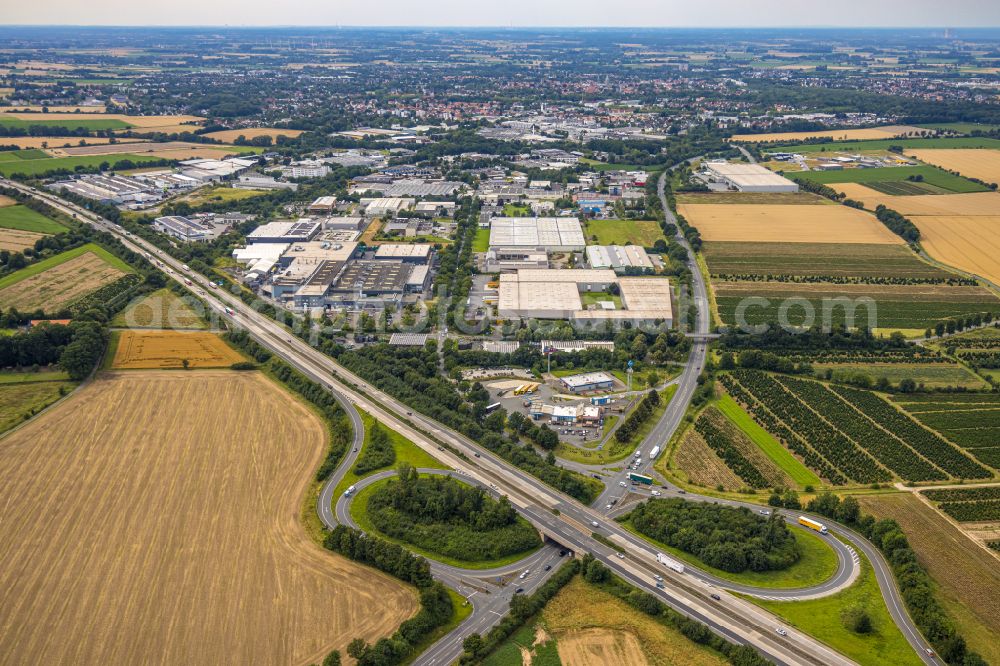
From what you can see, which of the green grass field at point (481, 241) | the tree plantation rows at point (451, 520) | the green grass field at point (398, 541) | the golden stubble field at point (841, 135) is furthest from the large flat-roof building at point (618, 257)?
the golden stubble field at point (841, 135)

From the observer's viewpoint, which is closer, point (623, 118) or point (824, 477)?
point (824, 477)

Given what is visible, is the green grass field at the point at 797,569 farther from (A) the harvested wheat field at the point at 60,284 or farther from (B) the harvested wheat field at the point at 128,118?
(B) the harvested wheat field at the point at 128,118

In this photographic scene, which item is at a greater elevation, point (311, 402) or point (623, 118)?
point (623, 118)

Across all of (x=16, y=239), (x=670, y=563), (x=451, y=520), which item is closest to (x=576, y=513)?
(x=670, y=563)

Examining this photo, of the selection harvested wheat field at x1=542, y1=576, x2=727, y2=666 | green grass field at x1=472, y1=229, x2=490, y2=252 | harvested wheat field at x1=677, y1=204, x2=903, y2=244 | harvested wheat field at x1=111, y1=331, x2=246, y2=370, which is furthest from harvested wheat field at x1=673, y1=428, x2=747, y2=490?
harvested wheat field at x1=677, y1=204, x2=903, y2=244

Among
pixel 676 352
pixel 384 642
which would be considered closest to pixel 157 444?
pixel 384 642

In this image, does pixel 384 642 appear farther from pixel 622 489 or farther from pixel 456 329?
pixel 456 329

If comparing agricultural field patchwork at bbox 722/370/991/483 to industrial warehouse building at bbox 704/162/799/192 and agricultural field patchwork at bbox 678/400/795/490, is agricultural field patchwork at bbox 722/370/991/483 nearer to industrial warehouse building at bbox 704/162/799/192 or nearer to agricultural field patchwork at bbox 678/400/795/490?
agricultural field patchwork at bbox 678/400/795/490
